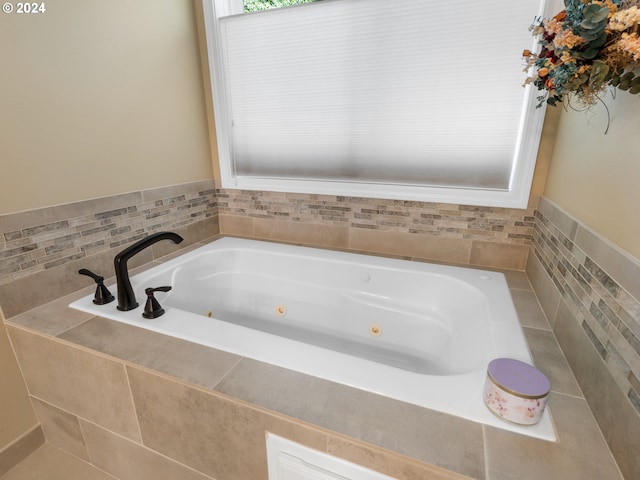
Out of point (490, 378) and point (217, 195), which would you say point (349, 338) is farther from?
point (217, 195)

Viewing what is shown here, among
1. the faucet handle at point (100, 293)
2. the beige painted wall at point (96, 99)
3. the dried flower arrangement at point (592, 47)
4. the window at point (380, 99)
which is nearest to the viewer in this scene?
the dried flower arrangement at point (592, 47)

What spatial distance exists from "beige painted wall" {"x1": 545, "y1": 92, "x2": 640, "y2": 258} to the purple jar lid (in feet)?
1.12

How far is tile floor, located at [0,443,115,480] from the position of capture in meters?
1.19

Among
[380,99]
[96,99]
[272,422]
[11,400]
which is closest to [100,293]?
[11,400]

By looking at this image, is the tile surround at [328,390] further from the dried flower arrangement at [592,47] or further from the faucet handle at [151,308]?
the dried flower arrangement at [592,47]

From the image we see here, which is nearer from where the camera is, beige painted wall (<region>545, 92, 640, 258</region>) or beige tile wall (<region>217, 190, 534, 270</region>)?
beige painted wall (<region>545, 92, 640, 258</region>)

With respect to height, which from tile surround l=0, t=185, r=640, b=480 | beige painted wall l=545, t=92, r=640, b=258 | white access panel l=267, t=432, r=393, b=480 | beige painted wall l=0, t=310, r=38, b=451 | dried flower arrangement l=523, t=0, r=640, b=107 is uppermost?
dried flower arrangement l=523, t=0, r=640, b=107

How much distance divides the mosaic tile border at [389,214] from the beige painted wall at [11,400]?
1251 mm

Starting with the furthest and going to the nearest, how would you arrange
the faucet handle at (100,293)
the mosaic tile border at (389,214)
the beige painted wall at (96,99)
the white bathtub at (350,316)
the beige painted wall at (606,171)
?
the mosaic tile border at (389,214)
the faucet handle at (100,293)
the beige painted wall at (96,99)
the white bathtub at (350,316)
the beige painted wall at (606,171)

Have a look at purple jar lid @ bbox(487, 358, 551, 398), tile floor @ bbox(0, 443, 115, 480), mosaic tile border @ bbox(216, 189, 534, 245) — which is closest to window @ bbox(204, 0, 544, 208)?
mosaic tile border @ bbox(216, 189, 534, 245)

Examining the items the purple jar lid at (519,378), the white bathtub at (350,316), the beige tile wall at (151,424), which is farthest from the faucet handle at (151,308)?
the purple jar lid at (519,378)

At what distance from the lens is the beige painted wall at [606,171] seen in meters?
0.72

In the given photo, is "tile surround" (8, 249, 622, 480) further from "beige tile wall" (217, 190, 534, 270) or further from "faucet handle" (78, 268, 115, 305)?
"beige tile wall" (217, 190, 534, 270)

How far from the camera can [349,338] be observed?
1646 mm
